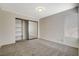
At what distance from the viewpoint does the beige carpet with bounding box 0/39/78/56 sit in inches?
86.2

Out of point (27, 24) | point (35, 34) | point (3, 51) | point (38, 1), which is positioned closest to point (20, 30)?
point (27, 24)

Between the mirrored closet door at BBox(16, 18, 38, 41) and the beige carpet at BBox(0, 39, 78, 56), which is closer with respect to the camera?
the beige carpet at BBox(0, 39, 78, 56)

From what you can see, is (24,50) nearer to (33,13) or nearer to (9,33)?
(9,33)

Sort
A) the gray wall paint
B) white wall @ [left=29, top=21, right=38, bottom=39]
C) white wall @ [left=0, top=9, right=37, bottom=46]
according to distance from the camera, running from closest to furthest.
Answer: white wall @ [left=0, top=9, right=37, bottom=46] < the gray wall paint < white wall @ [left=29, top=21, right=38, bottom=39]

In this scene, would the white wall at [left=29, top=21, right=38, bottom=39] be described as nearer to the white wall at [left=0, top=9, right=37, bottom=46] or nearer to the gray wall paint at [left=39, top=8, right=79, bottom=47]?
the gray wall paint at [left=39, top=8, right=79, bottom=47]

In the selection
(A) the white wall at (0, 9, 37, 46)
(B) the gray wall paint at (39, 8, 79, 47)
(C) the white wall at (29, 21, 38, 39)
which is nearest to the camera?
(A) the white wall at (0, 9, 37, 46)

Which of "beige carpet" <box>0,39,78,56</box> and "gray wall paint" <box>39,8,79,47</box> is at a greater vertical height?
"gray wall paint" <box>39,8,79,47</box>

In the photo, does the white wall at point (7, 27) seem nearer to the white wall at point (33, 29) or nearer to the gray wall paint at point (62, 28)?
the white wall at point (33, 29)

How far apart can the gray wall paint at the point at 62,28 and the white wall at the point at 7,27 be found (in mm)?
824

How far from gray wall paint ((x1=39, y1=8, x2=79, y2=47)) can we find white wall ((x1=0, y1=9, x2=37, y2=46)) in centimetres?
82

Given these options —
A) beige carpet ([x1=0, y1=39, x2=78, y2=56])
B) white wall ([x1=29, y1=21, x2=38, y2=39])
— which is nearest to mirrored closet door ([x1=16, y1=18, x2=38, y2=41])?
white wall ([x1=29, y1=21, x2=38, y2=39])

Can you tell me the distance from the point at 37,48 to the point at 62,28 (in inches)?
36.8

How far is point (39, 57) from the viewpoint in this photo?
1.96 meters

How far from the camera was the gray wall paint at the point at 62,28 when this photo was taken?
7.86 feet
